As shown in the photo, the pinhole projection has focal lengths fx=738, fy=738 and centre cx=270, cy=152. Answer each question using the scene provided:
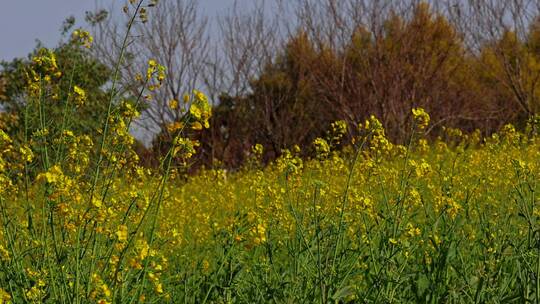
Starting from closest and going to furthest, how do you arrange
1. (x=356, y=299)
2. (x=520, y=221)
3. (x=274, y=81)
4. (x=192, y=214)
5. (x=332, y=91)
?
(x=356, y=299)
(x=520, y=221)
(x=192, y=214)
(x=332, y=91)
(x=274, y=81)

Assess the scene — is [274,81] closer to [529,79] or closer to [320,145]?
[529,79]

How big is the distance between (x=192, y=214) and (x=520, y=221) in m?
3.00

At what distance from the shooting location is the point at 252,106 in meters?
18.1

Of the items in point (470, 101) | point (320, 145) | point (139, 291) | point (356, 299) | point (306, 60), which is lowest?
point (356, 299)

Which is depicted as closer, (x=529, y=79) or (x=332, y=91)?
(x=332, y=91)

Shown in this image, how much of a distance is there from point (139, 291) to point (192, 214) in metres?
4.17

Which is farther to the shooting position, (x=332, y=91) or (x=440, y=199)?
(x=332, y=91)

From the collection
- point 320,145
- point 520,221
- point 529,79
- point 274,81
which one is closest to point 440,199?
point 320,145

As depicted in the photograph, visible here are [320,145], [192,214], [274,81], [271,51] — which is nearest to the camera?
[320,145]

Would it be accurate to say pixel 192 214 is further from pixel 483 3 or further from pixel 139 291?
pixel 483 3

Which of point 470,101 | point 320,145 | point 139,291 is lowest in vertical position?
point 139,291

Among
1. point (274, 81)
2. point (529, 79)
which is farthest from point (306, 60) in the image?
point (529, 79)

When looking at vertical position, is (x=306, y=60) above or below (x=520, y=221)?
above

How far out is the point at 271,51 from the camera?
54.0 feet
